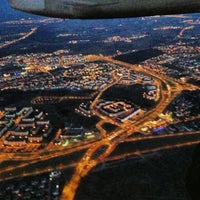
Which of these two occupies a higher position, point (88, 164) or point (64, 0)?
point (64, 0)

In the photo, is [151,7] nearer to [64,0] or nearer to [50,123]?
[64,0]

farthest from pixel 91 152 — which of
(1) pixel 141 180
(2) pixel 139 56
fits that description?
(2) pixel 139 56

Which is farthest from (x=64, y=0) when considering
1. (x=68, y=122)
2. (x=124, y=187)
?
(x=68, y=122)

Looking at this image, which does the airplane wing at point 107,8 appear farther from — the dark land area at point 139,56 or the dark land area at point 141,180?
the dark land area at point 139,56

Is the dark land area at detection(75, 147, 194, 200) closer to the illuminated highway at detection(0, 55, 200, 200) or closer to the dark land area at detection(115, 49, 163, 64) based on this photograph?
the illuminated highway at detection(0, 55, 200, 200)

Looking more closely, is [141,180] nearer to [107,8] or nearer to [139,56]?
[107,8]

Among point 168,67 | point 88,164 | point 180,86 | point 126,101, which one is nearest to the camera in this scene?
point 88,164

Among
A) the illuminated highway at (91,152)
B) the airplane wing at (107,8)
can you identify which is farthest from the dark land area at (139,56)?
the airplane wing at (107,8)

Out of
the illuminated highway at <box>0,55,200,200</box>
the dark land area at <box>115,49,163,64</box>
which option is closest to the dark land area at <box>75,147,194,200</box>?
the illuminated highway at <box>0,55,200,200</box>

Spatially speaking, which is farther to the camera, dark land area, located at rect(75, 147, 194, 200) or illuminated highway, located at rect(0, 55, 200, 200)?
illuminated highway, located at rect(0, 55, 200, 200)
